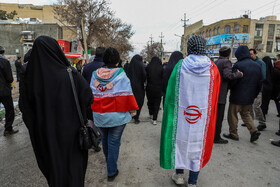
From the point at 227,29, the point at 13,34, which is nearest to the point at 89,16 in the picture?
the point at 13,34

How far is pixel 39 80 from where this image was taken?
1.70 meters

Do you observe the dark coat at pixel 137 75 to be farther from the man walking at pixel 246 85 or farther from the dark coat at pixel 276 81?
the dark coat at pixel 276 81

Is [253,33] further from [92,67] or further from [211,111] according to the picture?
[211,111]

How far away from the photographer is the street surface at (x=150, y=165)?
278 centimetres

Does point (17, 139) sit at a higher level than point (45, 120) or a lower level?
lower

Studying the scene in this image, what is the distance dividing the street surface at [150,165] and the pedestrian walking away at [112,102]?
1.76 feet

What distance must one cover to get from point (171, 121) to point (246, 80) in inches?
98.1

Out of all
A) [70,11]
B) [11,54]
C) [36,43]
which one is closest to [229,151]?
[36,43]

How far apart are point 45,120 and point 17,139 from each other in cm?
338

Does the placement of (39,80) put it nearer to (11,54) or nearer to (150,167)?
(150,167)

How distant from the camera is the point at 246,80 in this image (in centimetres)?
400

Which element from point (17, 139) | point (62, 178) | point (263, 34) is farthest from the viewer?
point (263, 34)

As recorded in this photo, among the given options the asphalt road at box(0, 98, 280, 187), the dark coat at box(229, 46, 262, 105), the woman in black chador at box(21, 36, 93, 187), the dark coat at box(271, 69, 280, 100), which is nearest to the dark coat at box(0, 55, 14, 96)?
the asphalt road at box(0, 98, 280, 187)

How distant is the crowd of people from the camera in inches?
68.4
